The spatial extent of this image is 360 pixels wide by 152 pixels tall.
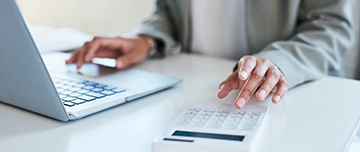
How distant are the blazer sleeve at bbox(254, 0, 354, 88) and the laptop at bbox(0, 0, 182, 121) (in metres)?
0.26

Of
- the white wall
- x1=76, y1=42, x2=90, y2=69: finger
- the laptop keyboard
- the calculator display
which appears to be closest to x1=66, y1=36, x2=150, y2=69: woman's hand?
x1=76, y1=42, x2=90, y2=69: finger

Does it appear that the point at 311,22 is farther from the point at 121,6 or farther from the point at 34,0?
the point at 34,0

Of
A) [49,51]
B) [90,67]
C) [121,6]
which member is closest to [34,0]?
[121,6]

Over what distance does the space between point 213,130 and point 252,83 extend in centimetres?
20

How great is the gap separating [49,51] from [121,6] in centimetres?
Answer: 153

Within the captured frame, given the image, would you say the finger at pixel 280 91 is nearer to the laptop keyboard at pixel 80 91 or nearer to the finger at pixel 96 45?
the laptop keyboard at pixel 80 91

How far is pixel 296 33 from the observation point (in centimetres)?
94

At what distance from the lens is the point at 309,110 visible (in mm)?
545

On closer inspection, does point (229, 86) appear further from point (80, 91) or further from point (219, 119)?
point (80, 91)

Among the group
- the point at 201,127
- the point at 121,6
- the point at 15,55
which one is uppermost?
the point at 15,55

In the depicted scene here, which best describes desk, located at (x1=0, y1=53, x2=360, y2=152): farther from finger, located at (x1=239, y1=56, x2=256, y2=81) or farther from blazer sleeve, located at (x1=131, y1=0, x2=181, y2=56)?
blazer sleeve, located at (x1=131, y1=0, x2=181, y2=56)

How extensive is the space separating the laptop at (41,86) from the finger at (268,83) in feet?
0.60

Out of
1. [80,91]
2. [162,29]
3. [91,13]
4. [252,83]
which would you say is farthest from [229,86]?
[91,13]

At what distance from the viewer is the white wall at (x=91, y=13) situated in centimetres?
248
